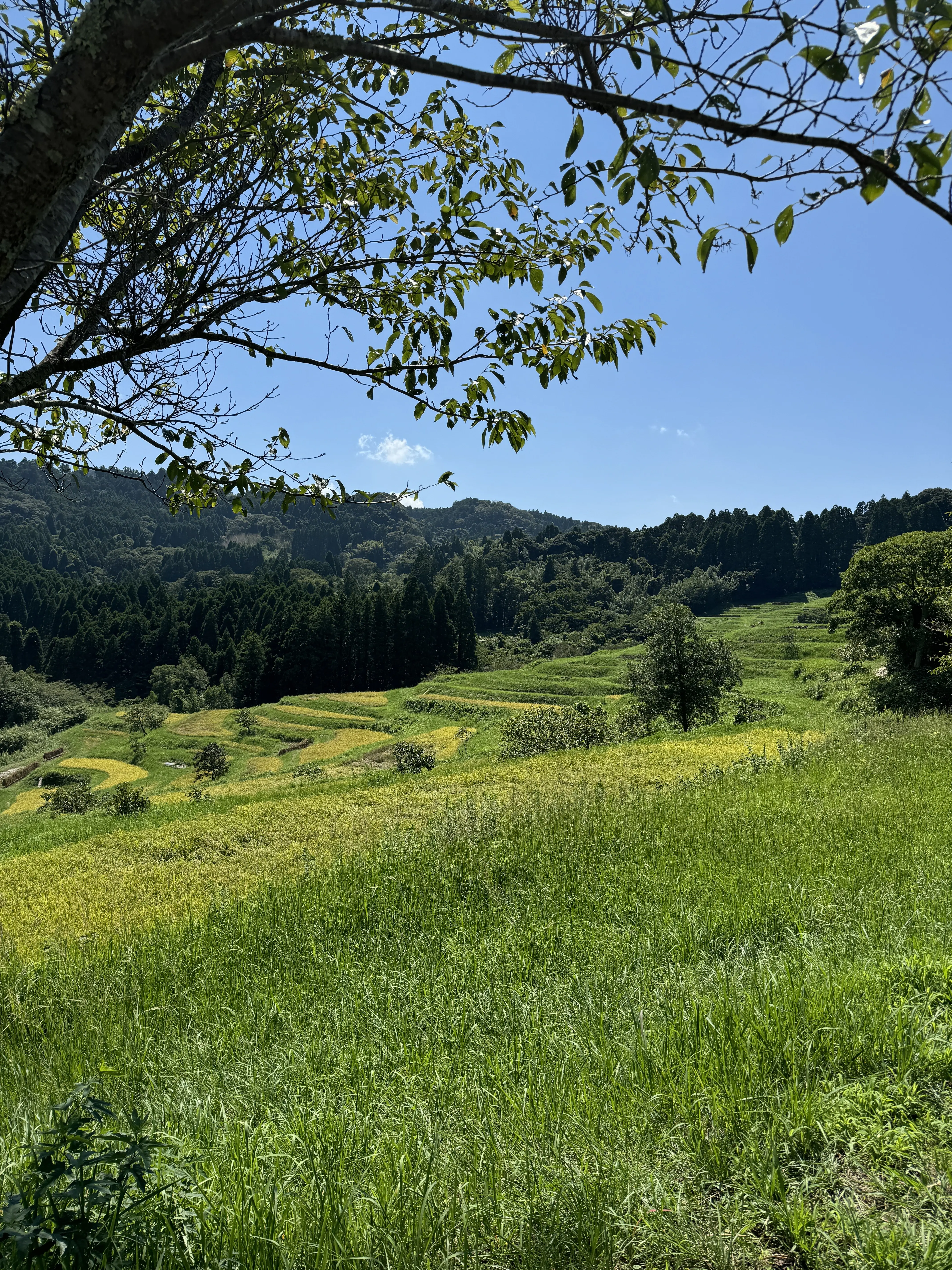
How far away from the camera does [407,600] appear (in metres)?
90.6

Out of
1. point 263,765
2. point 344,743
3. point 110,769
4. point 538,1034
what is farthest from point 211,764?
point 538,1034

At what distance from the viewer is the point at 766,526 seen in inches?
5369

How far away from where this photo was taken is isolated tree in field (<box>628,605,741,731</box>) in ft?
104

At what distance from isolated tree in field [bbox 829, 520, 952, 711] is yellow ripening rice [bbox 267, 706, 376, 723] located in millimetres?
42975

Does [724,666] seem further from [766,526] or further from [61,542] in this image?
[61,542]

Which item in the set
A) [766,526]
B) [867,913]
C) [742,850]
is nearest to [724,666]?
[742,850]

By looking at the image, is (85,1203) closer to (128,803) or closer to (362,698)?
(128,803)

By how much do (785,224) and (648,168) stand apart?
0.40 meters

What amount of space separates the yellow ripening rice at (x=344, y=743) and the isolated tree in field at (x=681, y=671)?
22172mm

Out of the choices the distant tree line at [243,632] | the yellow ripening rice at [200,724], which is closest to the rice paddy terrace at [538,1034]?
the yellow ripening rice at [200,724]

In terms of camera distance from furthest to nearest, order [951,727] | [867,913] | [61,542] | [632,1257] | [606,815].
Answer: [61,542] → [951,727] → [606,815] → [867,913] → [632,1257]

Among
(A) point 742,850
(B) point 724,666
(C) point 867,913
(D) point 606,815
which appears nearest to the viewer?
(C) point 867,913

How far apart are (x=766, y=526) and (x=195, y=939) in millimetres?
148170

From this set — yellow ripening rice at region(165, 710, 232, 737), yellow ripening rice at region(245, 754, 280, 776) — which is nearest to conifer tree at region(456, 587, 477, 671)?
yellow ripening rice at region(165, 710, 232, 737)
